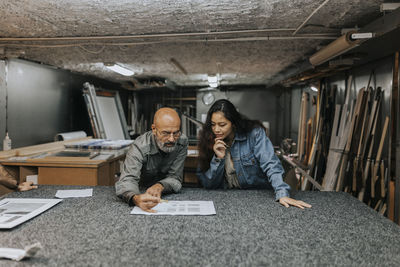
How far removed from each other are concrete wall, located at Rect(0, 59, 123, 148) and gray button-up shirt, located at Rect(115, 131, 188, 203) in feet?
7.29

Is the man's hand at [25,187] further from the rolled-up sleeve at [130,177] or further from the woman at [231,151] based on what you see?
the woman at [231,151]

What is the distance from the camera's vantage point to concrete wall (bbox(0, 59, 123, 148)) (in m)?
3.30

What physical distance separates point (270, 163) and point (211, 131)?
1.81ft

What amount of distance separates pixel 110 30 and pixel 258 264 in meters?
2.44

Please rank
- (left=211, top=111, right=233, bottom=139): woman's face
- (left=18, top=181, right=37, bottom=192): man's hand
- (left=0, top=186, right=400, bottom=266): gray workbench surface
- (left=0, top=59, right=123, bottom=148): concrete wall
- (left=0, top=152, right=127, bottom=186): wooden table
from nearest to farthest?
1. (left=0, top=186, right=400, bottom=266): gray workbench surface
2. (left=18, top=181, right=37, bottom=192): man's hand
3. (left=211, top=111, right=233, bottom=139): woman's face
4. (left=0, top=152, right=127, bottom=186): wooden table
5. (left=0, top=59, right=123, bottom=148): concrete wall

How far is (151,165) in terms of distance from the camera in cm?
215

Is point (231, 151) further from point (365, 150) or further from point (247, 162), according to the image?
point (365, 150)

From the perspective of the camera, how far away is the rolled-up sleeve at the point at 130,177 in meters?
1.62

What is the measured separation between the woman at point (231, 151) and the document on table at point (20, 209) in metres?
1.09

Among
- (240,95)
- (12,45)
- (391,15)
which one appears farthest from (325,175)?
(240,95)

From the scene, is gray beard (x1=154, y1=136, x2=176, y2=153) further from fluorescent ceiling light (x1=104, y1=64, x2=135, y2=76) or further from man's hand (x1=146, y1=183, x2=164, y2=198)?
fluorescent ceiling light (x1=104, y1=64, x2=135, y2=76)

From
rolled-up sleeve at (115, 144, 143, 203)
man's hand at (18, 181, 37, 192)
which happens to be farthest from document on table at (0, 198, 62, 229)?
rolled-up sleeve at (115, 144, 143, 203)

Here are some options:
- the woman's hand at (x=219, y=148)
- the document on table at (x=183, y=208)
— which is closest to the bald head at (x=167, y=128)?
the woman's hand at (x=219, y=148)

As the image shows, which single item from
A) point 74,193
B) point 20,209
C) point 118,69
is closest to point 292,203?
point 74,193
